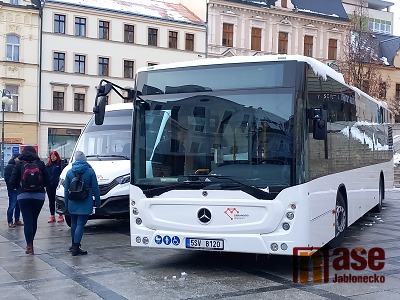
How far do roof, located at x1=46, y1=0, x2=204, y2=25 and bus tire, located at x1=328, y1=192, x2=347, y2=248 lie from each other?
38.6 meters

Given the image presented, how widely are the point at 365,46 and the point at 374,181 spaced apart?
97.6ft

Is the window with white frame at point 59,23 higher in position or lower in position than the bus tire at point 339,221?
higher

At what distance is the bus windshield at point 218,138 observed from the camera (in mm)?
8312

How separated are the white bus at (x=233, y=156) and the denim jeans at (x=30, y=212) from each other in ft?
6.71

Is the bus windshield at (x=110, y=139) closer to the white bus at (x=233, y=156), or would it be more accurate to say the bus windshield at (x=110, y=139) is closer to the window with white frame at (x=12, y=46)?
the white bus at (x=233, y=156)

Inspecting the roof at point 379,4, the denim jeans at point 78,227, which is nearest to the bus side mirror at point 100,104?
the denim jeans at point 78,227

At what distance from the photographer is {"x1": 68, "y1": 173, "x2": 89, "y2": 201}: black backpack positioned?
1002cm

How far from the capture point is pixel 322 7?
5716cm

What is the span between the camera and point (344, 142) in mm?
11062

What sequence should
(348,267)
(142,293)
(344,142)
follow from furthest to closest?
(344,142)
(348,267)
(142,293)

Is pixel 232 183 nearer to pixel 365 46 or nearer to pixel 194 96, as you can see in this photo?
pixel 194 96

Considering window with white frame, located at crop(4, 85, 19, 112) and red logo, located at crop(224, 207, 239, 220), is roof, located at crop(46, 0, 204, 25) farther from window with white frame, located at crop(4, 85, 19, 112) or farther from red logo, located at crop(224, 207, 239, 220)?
red logo, located at crop(224, 207, 239, 220)

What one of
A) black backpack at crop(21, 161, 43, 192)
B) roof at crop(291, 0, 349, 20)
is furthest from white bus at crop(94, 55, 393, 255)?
roof at crop(291, 0, 349, 20)

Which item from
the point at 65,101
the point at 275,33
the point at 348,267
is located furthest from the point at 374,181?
the point at 275,33
